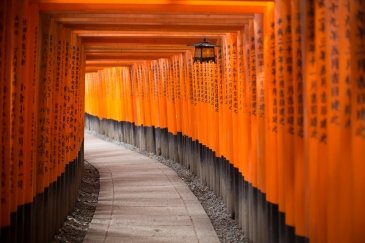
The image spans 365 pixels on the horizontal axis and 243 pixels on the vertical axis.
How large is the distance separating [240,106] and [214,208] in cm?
324

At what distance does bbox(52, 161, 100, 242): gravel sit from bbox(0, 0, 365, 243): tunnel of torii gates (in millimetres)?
279

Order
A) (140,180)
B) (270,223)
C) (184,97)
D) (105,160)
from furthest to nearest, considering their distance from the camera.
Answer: (105,160)
(184,97)
(140,180)
(270,223)

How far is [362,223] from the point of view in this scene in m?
4.49

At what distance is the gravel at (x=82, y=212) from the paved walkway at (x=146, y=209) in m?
0.18

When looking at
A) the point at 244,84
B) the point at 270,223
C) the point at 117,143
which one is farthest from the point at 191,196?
the point at 117,143

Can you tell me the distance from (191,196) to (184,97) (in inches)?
184

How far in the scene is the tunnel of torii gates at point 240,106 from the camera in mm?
4594

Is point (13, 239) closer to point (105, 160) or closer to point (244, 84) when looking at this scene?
point (244, 84)

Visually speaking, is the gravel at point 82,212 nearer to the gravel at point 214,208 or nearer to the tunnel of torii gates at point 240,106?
the tunnel of torii gates at point 240,106

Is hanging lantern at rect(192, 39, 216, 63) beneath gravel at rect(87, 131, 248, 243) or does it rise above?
above

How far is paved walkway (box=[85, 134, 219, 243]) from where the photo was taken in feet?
31.0

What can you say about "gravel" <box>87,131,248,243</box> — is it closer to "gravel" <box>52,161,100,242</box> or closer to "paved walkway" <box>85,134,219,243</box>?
"paved walkway" <box>85,134,219,243</box>

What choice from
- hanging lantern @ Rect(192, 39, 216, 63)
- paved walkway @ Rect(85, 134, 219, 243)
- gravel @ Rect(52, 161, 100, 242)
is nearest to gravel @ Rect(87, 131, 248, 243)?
paved walkway @ Rect(85, 134, 219, 243)

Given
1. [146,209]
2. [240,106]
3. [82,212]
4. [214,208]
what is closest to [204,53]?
[240,106]
